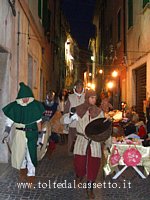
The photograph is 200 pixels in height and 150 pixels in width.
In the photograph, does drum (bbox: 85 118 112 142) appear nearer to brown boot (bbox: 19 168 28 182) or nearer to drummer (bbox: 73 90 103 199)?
drummer (bbox: 73 90 103 199)

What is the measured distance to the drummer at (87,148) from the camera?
20.8 feet

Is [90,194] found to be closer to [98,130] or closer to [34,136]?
[98,130]

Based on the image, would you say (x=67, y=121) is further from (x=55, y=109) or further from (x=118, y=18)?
(x=118, y=18)

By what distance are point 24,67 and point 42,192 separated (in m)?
5.74

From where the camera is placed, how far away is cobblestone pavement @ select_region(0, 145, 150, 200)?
20.0 ft

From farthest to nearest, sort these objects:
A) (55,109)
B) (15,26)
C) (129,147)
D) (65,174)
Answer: (55,109)
(15,26)
(65,174)
(129,147)

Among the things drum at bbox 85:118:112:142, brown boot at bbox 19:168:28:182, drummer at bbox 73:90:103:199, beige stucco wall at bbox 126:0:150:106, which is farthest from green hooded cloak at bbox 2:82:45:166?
beige stucco wall at bbox 126:0:150:106

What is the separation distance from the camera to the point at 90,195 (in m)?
6.14

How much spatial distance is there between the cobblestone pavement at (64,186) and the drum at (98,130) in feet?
3.21

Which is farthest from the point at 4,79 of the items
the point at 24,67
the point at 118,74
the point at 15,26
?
the point at 118,74

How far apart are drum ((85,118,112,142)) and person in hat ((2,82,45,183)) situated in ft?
3.35

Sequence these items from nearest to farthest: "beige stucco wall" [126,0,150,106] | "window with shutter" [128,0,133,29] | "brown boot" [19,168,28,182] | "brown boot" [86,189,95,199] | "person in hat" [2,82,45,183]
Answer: "brown boot" [86,189,95,199] < "person in hat" [2,82,45,183] < "brown boot" [19,168,28,182] < "beige stucco wall" [126,0,150,106] < "window with shutter" [128,0,133,29]

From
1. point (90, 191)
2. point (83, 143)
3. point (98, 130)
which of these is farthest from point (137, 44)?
point (90, 191)

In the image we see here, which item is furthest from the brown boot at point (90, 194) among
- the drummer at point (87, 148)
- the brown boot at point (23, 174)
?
the brown boot at point (23, 174)
